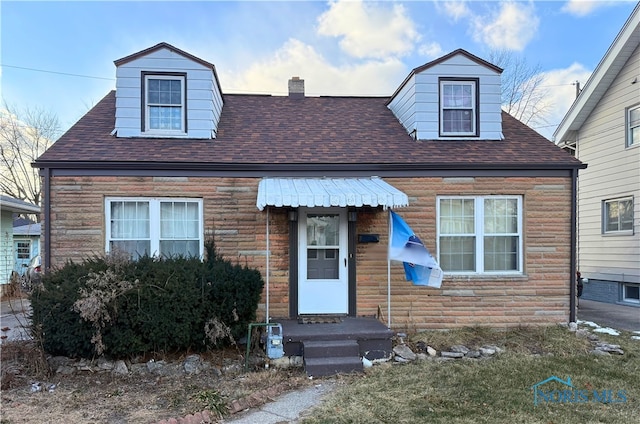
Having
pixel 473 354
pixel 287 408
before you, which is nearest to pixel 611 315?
pixel 473 354

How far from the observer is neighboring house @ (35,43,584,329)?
7602 mm

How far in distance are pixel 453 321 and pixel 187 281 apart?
17.1 feet

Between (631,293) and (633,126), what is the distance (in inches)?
194

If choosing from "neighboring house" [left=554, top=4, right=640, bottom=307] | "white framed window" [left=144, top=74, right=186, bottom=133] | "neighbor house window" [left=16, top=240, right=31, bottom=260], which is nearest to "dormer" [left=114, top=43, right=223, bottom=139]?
"white framed window" [left=144, top=74, right=186, bottom=133]

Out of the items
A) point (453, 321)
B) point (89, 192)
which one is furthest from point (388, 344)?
point (89, 192)

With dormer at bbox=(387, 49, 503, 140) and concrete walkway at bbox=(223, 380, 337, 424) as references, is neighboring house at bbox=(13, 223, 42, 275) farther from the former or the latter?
dormer at bbox=(387, 49, 503, 140)

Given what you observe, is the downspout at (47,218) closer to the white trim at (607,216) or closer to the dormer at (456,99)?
the dormer at (456,99)

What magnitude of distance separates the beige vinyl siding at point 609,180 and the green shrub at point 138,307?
1144 centimetres

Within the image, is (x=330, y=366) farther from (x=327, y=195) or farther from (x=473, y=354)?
(x=327, y=195)

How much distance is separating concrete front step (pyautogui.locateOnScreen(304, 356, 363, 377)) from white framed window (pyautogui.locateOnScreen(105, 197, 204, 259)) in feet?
10.6

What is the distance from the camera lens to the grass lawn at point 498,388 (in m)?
4.45

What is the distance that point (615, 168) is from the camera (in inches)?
482

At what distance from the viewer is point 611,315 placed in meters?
10.3

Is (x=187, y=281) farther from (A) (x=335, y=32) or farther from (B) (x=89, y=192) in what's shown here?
(A) (x=335, y=32)
